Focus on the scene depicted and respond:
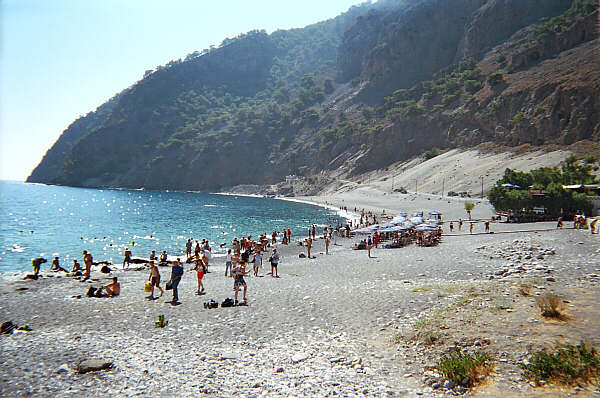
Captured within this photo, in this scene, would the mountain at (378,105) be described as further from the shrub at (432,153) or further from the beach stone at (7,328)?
the beach stone at (7,328)

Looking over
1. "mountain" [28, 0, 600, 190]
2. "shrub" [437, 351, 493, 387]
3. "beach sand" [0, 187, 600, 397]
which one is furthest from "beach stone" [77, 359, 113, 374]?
"mountain" [28, 0, 600, 190]

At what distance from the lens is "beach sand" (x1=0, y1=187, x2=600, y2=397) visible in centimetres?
692

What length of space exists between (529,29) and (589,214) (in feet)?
322

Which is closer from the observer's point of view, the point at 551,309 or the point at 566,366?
the point at 566,366

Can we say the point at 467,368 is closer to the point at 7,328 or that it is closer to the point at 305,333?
the point at 305,333

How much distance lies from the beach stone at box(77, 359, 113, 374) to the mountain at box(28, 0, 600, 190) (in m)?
76.7

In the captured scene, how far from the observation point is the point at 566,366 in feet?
18.8

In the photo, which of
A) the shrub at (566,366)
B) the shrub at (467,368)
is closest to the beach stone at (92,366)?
the shrub at (467,368)

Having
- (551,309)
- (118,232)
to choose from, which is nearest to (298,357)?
(551,309)

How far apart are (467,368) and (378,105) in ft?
424

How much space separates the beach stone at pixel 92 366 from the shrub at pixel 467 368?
22.7ft

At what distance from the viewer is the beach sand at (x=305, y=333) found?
692cm

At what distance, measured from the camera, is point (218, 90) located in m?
197

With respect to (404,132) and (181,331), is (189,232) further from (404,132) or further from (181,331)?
(404,132)
